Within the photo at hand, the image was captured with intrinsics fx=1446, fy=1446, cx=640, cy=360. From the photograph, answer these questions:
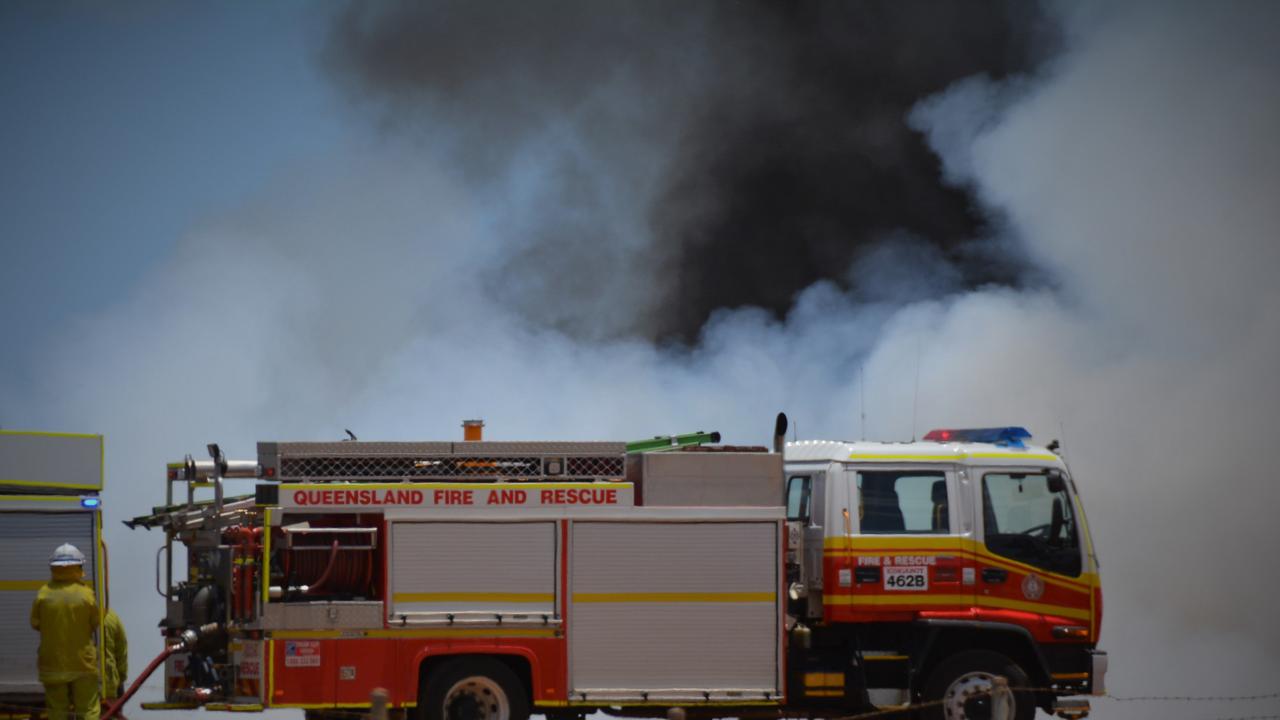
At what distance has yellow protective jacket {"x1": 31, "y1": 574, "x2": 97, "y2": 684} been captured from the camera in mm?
11414

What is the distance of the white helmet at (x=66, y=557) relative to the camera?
37.7 ft

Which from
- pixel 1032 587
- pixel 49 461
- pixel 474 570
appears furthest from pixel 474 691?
pixel 1032 587

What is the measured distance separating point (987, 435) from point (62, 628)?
26.7 feet

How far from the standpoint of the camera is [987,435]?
13367 millimetres

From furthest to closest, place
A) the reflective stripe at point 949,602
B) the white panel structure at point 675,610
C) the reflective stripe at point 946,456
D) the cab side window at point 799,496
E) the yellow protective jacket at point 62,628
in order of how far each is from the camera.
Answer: the cab side window at point 799,496
the reflective stripe at point 946,456
the reflective stripe at point 949,602
the white panel structure at point 675,610
the yellow protective jacket at point 62,628

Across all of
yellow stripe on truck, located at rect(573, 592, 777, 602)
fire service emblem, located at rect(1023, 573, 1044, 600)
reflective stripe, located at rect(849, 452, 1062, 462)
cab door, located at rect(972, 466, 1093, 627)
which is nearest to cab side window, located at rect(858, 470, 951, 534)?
reflective stripe, located at rect(849, 452, 1062, 462)

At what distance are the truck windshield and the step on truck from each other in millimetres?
20

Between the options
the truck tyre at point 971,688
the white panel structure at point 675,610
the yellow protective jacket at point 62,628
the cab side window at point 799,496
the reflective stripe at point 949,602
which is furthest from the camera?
the cab side window at point 799,496

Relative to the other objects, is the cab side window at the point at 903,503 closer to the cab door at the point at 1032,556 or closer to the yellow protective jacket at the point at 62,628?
the cab door at the point at 1032,556

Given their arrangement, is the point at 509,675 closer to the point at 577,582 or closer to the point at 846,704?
the point at 577,582

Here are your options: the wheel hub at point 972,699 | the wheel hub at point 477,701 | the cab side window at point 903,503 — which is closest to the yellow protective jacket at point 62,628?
the wheel hub at point 477,701

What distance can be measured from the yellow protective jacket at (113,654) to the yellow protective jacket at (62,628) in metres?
1.13

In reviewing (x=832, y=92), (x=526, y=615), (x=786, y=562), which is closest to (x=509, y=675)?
(x=526, y=615)

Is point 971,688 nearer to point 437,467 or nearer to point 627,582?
point 627,582
